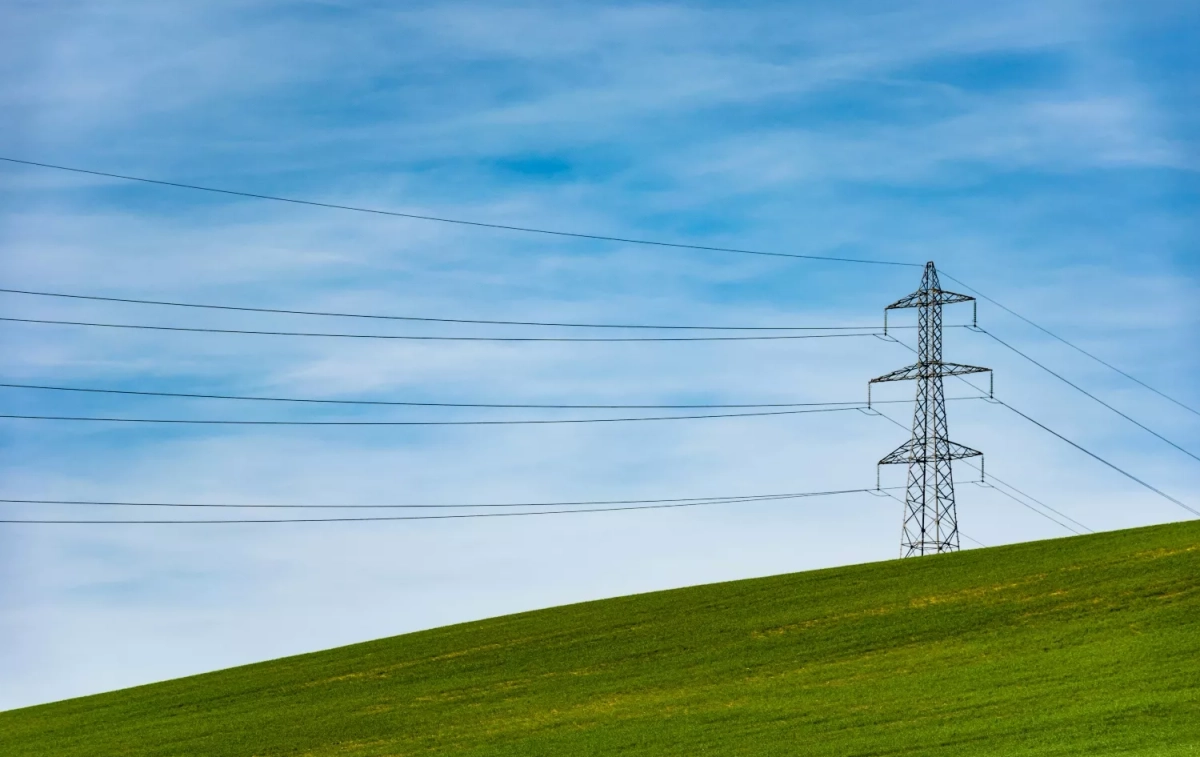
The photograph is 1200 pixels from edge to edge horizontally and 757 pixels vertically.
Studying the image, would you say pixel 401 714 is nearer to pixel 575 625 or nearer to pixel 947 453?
pixel 575 625

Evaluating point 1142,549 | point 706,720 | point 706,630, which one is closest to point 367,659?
point 706,630

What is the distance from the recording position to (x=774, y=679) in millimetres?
Result: 29688

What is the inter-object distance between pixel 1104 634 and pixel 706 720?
32.9 ft

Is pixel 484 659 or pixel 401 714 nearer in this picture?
pixel 401 714

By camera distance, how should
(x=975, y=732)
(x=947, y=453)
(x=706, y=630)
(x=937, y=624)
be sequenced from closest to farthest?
(x=975, y=732), (x=937, y=624), (x=706, y=630), (x=947, y=453)

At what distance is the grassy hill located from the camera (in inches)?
944

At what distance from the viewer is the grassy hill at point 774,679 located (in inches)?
944

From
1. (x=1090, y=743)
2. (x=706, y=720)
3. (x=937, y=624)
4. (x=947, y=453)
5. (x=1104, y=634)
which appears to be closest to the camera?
(x=1090, y=743)

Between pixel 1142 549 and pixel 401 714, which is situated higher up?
pixel 1142 549

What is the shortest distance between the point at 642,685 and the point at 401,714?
227 inches

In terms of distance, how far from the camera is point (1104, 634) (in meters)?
29.3

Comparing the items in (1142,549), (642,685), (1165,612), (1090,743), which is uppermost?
(1142,549)

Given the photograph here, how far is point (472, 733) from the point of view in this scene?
2744 centimetres

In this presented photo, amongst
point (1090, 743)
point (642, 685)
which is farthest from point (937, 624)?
point (1090, 743)
